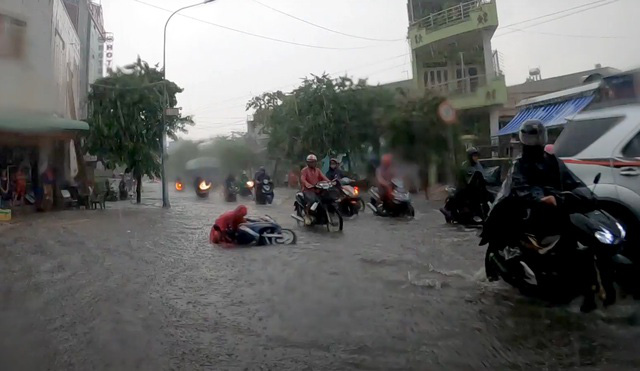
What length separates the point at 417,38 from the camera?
808cm

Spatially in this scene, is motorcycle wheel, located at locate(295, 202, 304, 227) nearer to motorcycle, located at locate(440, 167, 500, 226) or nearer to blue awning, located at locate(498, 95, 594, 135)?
motorcycle, located at locate(440, 167, 500, 226)

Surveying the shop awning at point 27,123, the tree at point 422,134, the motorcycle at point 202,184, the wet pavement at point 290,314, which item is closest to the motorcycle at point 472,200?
the wet pavement at point 290,314

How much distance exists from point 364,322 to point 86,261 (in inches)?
188

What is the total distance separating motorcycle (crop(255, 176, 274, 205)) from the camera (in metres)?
18.1

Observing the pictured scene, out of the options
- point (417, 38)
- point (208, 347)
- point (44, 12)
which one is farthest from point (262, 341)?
point (417, 38)

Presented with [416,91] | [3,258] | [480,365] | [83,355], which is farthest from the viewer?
[3,258]

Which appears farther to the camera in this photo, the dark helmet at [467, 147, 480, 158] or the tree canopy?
the dark helmet at [467, 147, 480, 158]

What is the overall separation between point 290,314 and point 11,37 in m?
2.82

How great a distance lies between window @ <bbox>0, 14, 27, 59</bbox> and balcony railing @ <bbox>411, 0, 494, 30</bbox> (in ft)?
18.5

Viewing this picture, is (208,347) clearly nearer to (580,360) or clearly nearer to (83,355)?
(83,355)

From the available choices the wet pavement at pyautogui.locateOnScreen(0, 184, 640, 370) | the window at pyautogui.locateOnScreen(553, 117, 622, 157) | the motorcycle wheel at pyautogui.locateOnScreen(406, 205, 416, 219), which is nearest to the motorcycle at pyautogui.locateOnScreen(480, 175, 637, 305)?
the wet pavement at pyautogui.locateOnScreen(0, 184, 640, 370)

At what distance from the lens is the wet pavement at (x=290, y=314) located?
12.0 feet

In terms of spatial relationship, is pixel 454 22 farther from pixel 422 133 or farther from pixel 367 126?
pixel 367 126

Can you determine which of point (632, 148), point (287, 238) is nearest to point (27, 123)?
point (632, 148)
